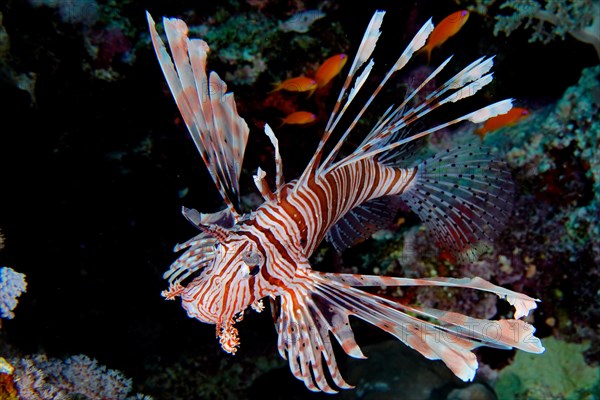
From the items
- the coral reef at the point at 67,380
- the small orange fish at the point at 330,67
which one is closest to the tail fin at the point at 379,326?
the coral reef at the point at 67,380

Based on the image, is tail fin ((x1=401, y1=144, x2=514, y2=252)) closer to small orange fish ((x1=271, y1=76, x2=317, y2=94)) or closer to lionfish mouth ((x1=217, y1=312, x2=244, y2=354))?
small orange fish ((x1=271, y1=76, x2=317, y2=94))

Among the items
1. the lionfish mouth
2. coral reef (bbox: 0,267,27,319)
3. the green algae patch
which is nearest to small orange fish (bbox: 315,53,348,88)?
the lionfish mouth

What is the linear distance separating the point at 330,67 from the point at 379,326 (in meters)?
2.42

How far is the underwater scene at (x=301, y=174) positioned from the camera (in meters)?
3.77

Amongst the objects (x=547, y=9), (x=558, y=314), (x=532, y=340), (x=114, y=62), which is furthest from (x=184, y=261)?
(x=547, y=9)

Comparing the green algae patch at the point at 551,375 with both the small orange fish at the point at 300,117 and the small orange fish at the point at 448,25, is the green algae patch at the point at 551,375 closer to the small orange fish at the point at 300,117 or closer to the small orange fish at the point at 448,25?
the small orange fish at the point at 448,25

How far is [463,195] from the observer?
11.6 ft

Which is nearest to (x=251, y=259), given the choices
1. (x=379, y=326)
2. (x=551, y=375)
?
(x=379, y=326)

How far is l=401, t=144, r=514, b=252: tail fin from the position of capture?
3.45 meters

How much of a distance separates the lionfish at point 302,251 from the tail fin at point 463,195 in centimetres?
72

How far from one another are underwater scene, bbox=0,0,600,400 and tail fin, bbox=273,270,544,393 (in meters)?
0.85

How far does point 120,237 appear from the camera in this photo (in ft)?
16.0

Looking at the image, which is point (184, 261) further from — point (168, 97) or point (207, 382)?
point (207, 382)

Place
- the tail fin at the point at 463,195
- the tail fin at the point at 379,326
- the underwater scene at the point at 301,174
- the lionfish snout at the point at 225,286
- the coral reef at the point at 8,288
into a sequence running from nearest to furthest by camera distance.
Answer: the tail fin at the point at 379,326, the lionfish snout at the point at 225,286, the coral reef at the point at 8,288, the tail fin at the point at 463,195, the underwater scene at the point at 301,174
